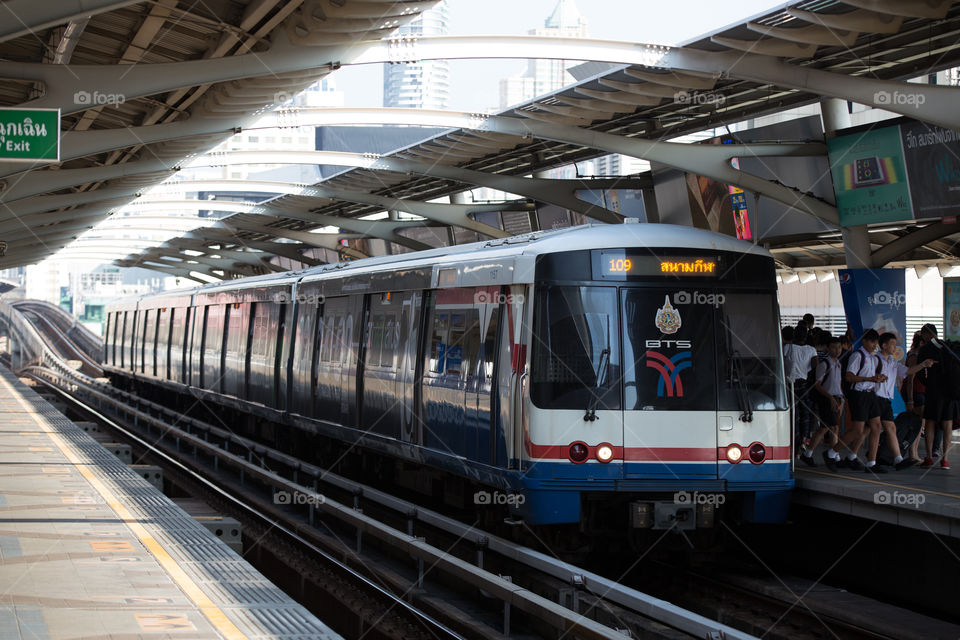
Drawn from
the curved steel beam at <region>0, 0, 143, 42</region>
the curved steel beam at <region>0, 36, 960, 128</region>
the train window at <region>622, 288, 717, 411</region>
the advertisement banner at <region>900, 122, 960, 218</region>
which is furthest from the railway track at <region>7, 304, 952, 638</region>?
the advertisement banner at <region>900, 122, 960, 218</region>

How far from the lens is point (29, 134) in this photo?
13.2 metres

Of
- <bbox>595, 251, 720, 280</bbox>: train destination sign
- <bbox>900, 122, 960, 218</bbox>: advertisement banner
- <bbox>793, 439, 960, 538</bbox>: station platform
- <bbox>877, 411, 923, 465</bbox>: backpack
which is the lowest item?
<bbox>793, 439, 960, 538</bbox>: station platform

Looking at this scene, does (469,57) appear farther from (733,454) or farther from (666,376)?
(733,454)

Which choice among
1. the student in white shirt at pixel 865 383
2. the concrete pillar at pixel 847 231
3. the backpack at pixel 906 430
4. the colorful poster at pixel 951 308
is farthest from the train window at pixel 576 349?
the concrete pillar at pixel 847 231

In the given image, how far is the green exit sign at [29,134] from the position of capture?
43.0ft

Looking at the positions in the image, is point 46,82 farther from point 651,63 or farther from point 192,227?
point 192,227

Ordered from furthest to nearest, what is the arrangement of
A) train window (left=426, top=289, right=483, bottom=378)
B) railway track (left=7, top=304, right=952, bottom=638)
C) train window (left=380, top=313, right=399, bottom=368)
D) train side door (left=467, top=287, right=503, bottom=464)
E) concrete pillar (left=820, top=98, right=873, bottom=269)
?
concrete pillar (left=820, top=98, right=873, bottom=269) < train window (left=380, top=313, right=399, bottom=368) < train window (left=426, top=289, right=483, bottom=378) < train side door (left=467, top=287, right=503, bottom=464) < railway track (left=7, top=304, right=952, bottom=638)

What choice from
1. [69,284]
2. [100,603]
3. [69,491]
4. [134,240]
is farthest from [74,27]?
[69,284]

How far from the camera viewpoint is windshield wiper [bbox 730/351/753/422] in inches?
401

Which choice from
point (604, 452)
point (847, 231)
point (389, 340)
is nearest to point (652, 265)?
point (604, 452)

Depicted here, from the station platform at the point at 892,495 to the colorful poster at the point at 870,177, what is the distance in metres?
5.18

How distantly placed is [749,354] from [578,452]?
1.85 metres

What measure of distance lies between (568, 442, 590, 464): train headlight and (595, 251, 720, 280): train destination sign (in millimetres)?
1523

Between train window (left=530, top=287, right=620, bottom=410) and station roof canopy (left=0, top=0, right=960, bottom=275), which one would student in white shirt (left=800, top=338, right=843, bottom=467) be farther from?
train window (left=530, top=287, right=620, bottom=410)
